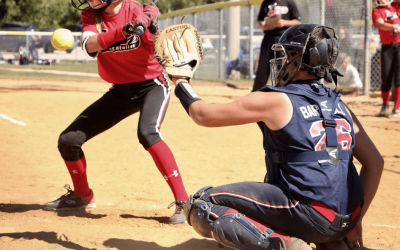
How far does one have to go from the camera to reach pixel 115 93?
4156 mm

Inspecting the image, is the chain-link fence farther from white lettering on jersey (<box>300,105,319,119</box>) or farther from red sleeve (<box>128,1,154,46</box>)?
white lettering on jersey (<box>300,105,319,119</box>)

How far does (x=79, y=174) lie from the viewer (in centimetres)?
413

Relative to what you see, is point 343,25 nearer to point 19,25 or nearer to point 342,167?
point 342,167

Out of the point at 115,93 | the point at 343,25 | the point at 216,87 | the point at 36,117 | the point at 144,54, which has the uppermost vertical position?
the point at 144,54

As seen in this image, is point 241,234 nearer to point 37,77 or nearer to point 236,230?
point 236,230

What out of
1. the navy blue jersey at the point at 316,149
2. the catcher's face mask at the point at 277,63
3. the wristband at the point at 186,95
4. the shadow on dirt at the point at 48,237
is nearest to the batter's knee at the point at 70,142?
the shadow on dirt at the point at 48,237

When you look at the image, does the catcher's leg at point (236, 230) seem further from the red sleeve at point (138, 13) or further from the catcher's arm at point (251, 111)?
the red sleeve at point (138, 13)

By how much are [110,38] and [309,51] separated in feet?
6.14

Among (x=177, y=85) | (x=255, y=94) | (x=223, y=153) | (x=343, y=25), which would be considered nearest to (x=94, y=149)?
(x=223, y=153)

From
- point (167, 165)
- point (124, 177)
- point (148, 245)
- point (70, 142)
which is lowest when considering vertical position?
point (124, 177)

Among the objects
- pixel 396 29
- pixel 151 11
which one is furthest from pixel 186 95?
pixel 396 29

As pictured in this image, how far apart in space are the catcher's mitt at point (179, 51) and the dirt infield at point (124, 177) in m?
1.36

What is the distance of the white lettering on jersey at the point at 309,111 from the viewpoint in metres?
2.36

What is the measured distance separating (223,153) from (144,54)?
2.78 metres
